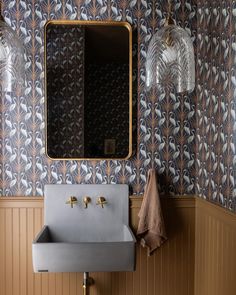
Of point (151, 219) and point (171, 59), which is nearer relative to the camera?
point (171, 59)

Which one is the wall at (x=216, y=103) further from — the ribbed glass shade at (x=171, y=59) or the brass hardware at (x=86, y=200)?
the brass hardware at (x=86, y=200)

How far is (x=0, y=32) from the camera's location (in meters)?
1.76

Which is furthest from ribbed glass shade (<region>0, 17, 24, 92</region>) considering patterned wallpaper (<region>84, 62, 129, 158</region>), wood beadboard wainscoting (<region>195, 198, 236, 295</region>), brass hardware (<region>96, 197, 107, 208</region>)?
wood beadboard wainscoting (<region>195, 198, 236, 295</region>)

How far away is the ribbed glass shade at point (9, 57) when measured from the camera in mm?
1781

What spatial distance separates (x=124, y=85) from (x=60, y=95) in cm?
46

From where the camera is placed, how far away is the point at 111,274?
8.06ft

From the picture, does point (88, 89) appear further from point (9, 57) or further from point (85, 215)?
point (85, 215)

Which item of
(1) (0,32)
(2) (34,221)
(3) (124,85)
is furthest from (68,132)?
(1) (0,32)

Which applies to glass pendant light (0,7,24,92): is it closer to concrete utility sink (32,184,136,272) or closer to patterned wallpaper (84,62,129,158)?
patterned wallpaper (84,62,129,158)

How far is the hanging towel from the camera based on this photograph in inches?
91.8

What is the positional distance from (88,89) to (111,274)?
4.36ft

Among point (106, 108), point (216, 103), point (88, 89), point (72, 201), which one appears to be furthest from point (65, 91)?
point (216, 103)

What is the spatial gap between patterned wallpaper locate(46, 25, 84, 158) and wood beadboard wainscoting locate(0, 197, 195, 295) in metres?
0.43

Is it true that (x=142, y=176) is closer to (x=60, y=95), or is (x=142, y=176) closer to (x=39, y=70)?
(x=60, y=95)
